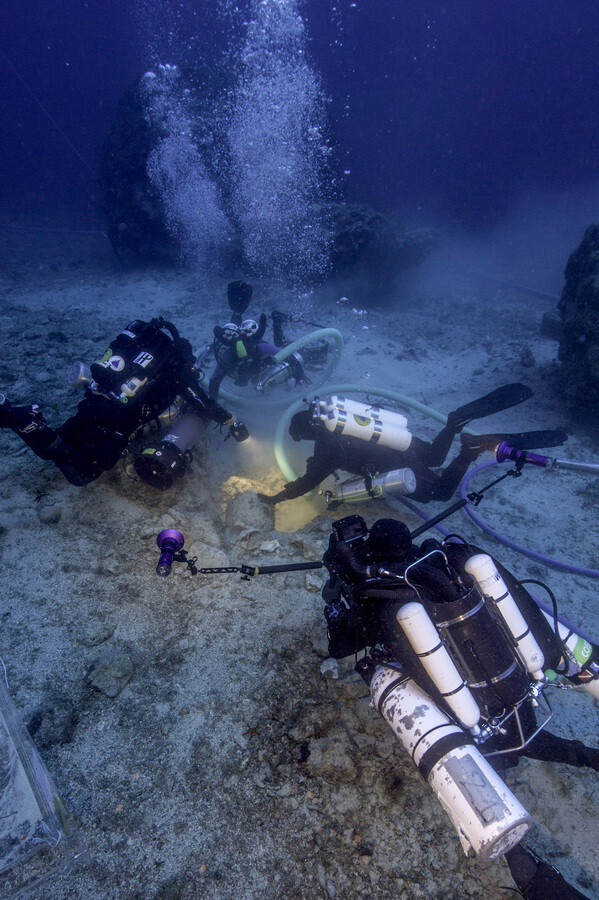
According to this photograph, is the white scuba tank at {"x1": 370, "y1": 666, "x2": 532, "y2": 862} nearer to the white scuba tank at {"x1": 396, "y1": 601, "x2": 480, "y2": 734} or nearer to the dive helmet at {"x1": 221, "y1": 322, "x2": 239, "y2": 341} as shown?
the white scuba tank at {"x1": 396, "y1": 601, "x2": 480, "y2": 734}

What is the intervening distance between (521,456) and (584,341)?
4811mm

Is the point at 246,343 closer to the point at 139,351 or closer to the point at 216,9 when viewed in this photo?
the point at 139,351

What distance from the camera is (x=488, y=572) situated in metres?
2.41

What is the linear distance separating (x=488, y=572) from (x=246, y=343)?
17.9ft

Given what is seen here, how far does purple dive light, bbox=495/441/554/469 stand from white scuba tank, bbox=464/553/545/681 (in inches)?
85.9

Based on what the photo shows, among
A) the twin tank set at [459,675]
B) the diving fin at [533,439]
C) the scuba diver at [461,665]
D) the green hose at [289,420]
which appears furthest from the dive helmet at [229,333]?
the twin tank set at [459,675]

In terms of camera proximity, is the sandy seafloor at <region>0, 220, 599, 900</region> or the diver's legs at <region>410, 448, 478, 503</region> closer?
the sandy seafloor at <region>0, 220, 599, 900</region>

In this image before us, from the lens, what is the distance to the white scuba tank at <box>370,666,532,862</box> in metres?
1.86

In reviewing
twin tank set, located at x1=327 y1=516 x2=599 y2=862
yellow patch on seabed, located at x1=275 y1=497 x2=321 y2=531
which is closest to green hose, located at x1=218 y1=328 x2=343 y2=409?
yellow patch on seabed, located at x1=275 y1=497 x2=321 y2=531

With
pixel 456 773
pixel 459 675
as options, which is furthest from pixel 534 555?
pixel 456 773

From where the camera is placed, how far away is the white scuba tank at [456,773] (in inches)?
73.2

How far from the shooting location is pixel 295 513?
5703 millimetres

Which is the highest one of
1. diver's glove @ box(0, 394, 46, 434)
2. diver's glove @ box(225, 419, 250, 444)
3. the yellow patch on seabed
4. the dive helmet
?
the dive helmet

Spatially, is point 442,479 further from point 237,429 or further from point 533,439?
point 237,429
